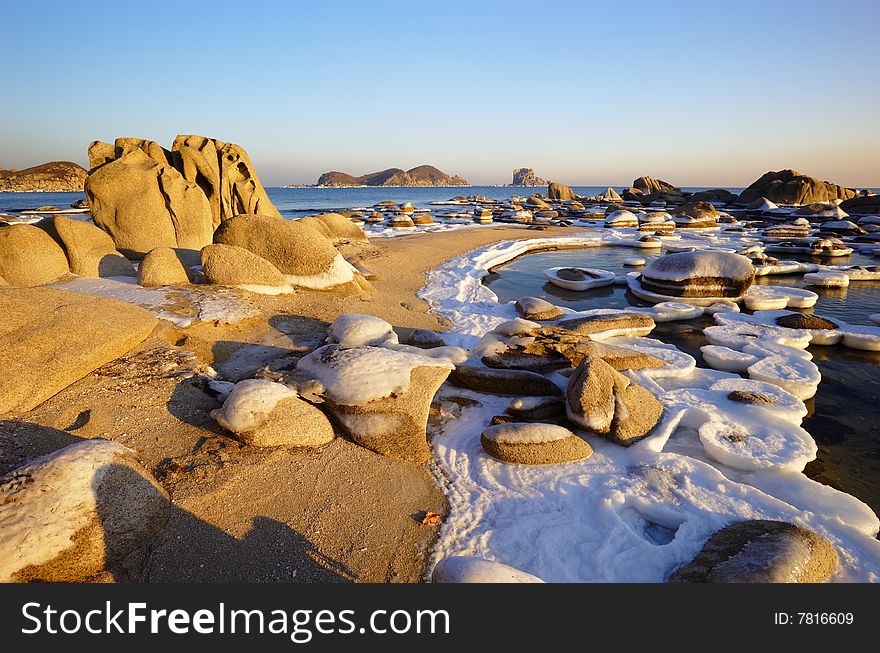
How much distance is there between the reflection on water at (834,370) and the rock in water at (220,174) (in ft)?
29.0

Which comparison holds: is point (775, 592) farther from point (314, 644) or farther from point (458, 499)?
point (314, 644)

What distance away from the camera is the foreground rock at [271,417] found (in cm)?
469

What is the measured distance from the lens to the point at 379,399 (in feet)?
16.9

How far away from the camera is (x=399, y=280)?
1421 centimetres

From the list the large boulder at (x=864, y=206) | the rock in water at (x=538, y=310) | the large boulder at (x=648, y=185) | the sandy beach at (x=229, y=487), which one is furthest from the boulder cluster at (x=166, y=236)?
the large boulder at (x=648, y=185)

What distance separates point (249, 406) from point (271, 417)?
25 cm

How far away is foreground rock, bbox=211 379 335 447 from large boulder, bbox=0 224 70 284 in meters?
7.07

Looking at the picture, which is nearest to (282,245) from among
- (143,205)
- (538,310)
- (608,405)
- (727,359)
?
(143,205)

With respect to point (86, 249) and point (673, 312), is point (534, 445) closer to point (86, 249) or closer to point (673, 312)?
point (673, 312)

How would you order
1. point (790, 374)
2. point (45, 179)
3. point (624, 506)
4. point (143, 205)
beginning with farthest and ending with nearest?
point (45, 179) → point (143, 205) → point (790, 374) → point (624, 506)

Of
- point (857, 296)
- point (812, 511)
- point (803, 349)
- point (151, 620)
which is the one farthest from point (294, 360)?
point (857, 296)

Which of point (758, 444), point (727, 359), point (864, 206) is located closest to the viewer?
point (758, 444)

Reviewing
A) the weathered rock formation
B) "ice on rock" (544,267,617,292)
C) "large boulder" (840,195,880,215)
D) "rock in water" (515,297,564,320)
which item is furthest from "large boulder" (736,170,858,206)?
the weathered rock formation

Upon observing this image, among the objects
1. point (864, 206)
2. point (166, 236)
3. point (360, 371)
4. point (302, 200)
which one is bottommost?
point (360, 371)
